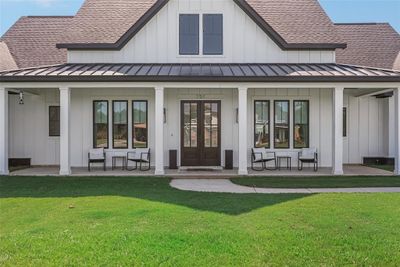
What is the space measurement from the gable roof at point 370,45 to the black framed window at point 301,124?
12.1 ft

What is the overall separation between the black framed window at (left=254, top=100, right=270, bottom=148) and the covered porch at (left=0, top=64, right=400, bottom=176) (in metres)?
0.14

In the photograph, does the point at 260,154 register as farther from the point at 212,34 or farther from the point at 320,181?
the point at 212,34

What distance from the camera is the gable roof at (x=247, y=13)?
15.8m

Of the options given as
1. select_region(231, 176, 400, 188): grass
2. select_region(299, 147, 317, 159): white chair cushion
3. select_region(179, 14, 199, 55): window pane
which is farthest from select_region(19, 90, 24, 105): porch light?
select_region(299, 147, 317, 159): white chair cushion

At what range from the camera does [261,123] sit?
16.3 m

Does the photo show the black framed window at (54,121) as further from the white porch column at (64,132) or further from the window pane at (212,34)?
the window pane at (212,34)

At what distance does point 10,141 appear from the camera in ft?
55.3

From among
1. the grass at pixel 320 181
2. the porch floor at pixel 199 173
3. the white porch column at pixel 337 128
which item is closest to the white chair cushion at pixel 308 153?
the porch floor at pixel 199 173

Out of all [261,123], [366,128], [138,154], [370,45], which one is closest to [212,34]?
[261,123]

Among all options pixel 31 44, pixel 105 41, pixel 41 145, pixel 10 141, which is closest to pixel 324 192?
pixel 105 41

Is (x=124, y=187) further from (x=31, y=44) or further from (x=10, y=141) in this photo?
(x=31, y=44)

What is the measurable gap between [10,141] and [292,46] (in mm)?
11509

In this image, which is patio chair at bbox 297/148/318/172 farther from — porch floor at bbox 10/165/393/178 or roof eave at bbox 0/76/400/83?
roof eave at bbox 0/76/400/83

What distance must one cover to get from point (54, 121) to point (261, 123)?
8.12m
